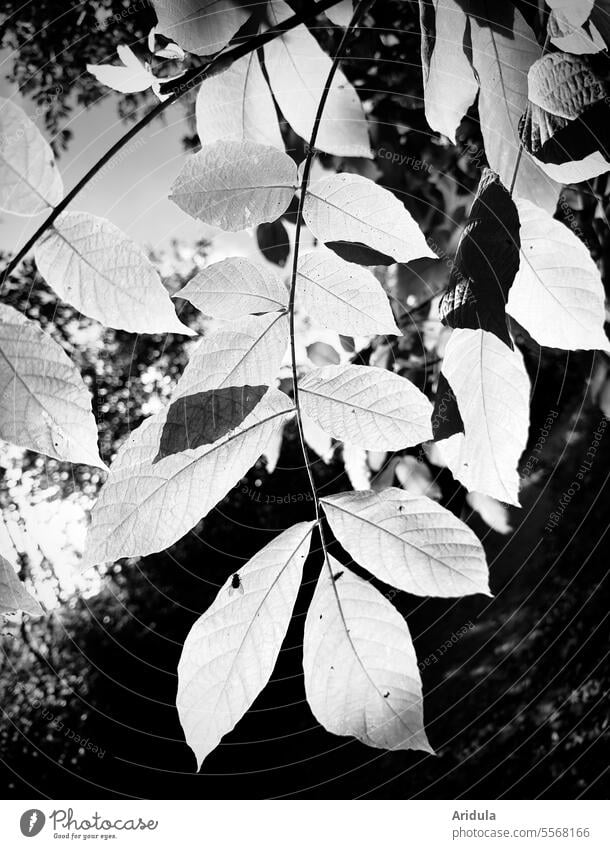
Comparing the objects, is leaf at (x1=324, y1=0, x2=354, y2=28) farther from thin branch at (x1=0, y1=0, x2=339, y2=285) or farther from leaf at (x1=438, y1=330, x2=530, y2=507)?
leaf at (x1=438, y1=330, x2=530, y2=507)

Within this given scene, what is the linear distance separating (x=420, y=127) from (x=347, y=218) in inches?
18.7

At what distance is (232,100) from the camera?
299mm

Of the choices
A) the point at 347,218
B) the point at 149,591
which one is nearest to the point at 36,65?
the point at 347,218

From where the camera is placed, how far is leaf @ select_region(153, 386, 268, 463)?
0.20m

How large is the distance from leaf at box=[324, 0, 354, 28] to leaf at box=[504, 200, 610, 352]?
0.16m

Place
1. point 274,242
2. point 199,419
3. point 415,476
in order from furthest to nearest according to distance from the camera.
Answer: point 415,476
point 274,242
point 199,419

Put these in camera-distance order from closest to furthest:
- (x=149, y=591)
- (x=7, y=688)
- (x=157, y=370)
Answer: (x=157, y=370), (x=7, y=688), (x=149, y=591)

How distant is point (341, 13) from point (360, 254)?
0.56ft

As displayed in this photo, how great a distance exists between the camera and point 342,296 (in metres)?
0.24

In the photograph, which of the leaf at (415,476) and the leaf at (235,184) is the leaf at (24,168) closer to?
the leaf at (235,184)

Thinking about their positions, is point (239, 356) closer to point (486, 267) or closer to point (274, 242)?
point (486, 267)

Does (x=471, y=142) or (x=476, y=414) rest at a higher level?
(x=471, y=142)

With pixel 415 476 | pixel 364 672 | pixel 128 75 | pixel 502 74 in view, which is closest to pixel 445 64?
pixel 502 74
